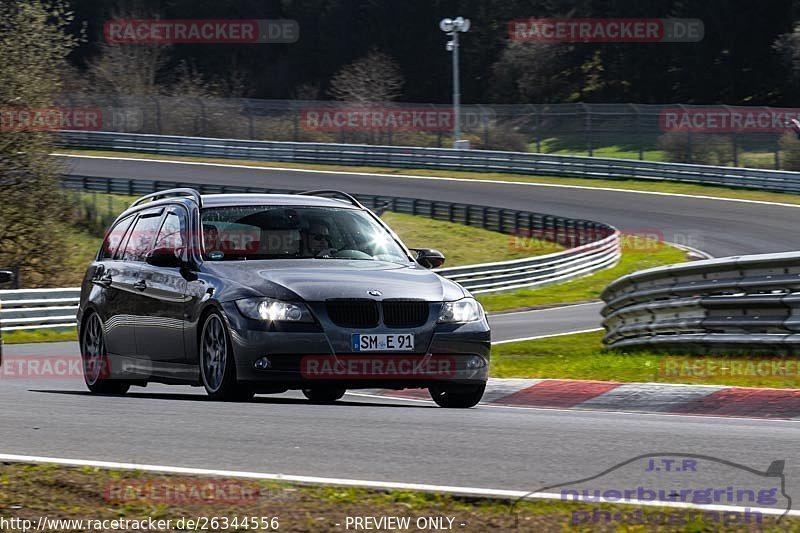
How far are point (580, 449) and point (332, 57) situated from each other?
8568 cm

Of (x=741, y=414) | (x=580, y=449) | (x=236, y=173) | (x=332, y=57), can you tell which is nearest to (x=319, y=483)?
(x=580, y=449)

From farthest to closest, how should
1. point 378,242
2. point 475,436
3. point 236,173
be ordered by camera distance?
point 236,173 < point 378,242 < point 475,436

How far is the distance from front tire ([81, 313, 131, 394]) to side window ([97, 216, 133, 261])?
57cm

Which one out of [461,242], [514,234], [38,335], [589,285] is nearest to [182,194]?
[38,335]

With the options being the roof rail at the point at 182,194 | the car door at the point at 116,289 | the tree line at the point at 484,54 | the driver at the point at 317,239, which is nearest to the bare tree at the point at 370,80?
the tree line at the point at 484,54

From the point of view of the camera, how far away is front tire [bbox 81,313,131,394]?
1125 cm

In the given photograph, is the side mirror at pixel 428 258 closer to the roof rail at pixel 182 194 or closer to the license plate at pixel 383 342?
the license plate at pixel 383 342

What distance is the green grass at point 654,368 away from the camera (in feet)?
36.8

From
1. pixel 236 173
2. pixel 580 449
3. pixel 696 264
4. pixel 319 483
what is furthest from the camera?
pixel 236 173

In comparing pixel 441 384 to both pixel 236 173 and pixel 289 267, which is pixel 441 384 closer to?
pixel 289 267

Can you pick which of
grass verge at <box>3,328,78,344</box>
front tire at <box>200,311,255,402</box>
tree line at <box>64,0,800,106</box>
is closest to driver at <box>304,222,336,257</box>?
front tire at <box>200,311,255,402</box>

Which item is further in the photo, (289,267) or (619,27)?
(619,27)

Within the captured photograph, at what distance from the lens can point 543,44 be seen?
77.9m

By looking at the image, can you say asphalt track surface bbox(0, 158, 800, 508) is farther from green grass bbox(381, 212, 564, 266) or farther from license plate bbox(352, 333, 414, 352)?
green grass bbox(381, 212, 564, 266)
